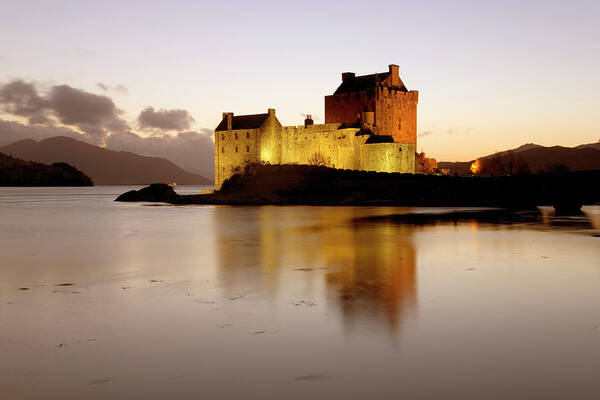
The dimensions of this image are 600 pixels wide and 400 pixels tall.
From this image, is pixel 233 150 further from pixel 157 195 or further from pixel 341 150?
pixel 341 150

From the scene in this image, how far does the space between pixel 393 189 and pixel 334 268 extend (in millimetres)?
30770

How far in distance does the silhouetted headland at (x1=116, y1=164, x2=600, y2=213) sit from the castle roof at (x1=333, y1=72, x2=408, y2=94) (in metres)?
12.6

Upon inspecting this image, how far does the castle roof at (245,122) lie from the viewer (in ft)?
168

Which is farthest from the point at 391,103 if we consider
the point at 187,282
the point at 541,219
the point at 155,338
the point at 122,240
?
the point at 155,338

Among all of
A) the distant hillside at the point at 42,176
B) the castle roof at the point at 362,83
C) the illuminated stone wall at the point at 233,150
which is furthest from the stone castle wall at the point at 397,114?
the distant hillside at the point at 42,176

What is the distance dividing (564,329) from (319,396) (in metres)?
3.56

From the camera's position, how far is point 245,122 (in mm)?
52406

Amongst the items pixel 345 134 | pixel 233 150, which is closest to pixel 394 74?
pixel 345 134

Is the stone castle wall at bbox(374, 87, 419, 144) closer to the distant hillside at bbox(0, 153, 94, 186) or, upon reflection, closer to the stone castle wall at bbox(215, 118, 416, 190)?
the stone castle wall at bbox(215, 118, 416, 190)

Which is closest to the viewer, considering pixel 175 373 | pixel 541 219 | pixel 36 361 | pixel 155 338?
pixel 175 373

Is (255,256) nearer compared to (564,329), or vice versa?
(564,329)

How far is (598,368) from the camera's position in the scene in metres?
5.03

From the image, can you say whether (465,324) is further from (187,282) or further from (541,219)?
(541,219)

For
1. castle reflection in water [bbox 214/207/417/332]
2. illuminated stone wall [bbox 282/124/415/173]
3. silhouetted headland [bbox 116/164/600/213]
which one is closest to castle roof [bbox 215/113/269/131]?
illuminated stone wall [bbox 282/124/415/173]
